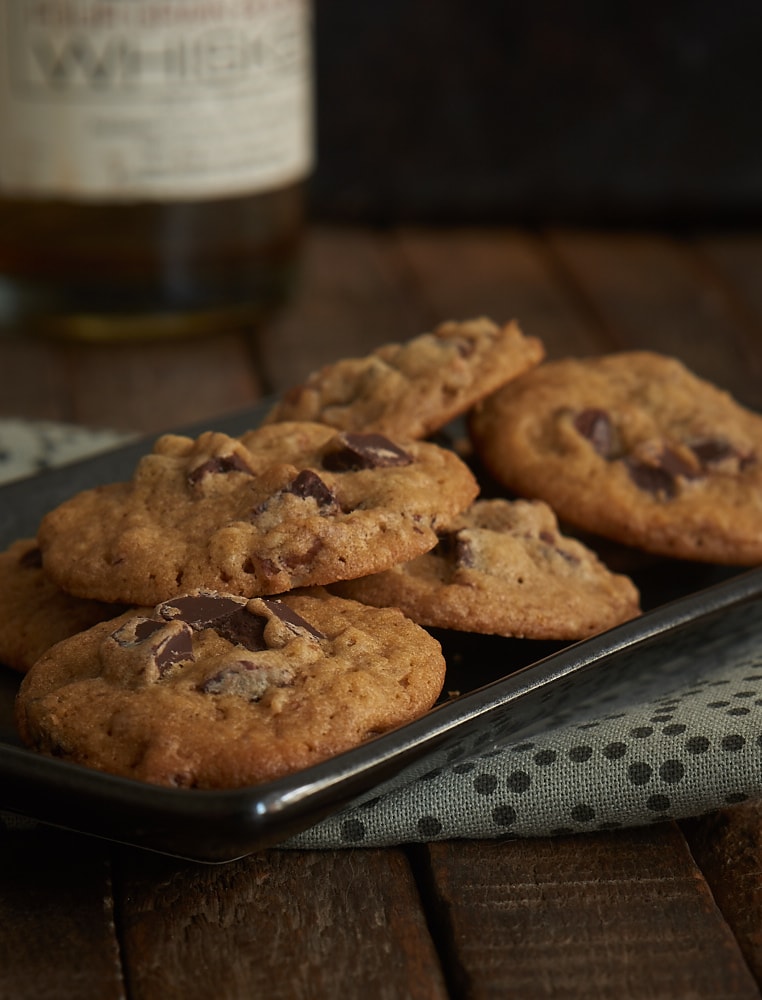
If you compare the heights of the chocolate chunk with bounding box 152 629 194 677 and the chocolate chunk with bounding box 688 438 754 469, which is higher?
the chocolate chunk with bounding box 152 629 194 677

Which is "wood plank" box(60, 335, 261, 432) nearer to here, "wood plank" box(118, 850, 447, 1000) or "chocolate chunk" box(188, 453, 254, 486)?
"chocolate chunk" box(188, 453, 254, 486)

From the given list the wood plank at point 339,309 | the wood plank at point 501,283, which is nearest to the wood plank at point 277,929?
the wood plank at point 339,309

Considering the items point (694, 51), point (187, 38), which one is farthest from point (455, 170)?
point (187, 38)

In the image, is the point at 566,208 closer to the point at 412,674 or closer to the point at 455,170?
the point at 455,170

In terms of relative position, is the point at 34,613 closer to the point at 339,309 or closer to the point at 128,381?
the point at 128,381

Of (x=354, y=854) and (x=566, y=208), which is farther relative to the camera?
(x=566, y=208)

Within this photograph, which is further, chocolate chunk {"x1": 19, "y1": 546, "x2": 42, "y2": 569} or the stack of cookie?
chocolate chunk {"x1": 19, "y1": 546, "x2": 42, "y2": 569}

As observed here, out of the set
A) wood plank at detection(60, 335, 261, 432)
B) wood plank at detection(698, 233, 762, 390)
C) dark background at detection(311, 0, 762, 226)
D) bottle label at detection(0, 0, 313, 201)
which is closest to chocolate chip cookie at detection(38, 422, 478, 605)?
wood plank at detection(60, 335, 261, 432)
